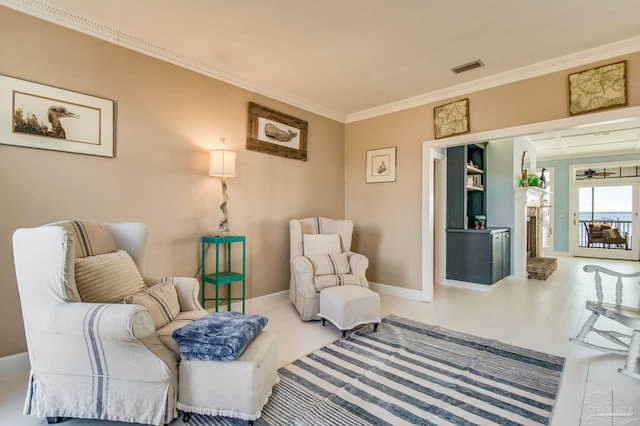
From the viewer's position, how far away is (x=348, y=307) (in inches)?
109

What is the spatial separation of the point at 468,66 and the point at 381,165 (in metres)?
1.64

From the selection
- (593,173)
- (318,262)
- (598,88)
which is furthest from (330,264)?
(593,173)

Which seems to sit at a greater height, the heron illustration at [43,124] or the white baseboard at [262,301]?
the heron illustration at [43,124]

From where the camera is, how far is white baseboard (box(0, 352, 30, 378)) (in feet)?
6.98

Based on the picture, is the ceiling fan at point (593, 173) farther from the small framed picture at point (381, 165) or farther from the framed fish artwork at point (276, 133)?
the framed fish artwork at point (276, 133)

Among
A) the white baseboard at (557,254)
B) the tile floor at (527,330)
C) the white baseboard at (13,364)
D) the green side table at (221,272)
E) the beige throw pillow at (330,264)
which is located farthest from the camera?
the white baseboard at (557,254)

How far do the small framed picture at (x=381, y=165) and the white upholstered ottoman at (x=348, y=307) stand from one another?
194cm

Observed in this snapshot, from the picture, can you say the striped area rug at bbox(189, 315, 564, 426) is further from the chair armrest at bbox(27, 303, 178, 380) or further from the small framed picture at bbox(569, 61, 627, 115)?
the small framed picture at bbox(569, 61, 627, 115)

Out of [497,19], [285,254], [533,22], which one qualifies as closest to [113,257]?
[285,254]

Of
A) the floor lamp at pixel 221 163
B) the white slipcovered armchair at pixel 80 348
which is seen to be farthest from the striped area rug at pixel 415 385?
the floor lamp at pixel 221 163

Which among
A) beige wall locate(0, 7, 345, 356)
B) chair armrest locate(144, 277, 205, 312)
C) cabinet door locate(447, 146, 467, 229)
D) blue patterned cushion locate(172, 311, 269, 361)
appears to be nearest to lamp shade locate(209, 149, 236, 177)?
beige wall locate(0, 7, 345, 356)

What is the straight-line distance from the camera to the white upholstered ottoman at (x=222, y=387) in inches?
63.7

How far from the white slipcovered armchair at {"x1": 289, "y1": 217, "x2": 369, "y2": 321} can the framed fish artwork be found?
936 millimetres

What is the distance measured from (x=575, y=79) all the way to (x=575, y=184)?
21.5 ft
